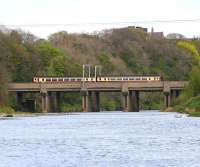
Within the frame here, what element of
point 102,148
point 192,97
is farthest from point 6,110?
point 102,148

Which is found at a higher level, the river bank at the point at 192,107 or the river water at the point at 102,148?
the river water at the point at 102,148

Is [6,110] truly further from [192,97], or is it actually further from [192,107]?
[192,107]

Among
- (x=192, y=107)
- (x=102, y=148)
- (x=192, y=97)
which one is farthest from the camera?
(x=192, y=97)

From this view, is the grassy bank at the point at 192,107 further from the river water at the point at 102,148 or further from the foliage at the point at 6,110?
the river water at the point at 102,148

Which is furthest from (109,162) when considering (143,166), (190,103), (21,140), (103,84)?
(103,84)

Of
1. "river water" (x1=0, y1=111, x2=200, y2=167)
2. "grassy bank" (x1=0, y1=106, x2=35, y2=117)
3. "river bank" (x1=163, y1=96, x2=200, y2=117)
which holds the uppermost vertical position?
"river water" (x1=0, y1=111, x2=200, y2=167)

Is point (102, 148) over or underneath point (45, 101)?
over

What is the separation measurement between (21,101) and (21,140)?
120 m

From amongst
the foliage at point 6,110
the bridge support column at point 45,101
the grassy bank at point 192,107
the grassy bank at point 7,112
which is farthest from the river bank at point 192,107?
the bridge support column at point 45,101

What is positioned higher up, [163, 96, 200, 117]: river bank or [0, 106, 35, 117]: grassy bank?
[163, 96, 200, 117]: river bank

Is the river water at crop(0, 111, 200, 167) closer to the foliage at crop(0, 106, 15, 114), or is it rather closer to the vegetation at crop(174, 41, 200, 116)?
the vegetation at crop(174, 41, 200, 116)

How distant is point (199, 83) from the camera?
164625 millimetres

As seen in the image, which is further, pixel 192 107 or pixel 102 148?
pixel 192 107

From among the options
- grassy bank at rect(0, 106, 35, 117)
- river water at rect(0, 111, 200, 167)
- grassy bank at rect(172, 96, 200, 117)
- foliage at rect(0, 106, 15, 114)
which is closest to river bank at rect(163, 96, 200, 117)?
grassy bank at rect(172, 96, 200, 117)
